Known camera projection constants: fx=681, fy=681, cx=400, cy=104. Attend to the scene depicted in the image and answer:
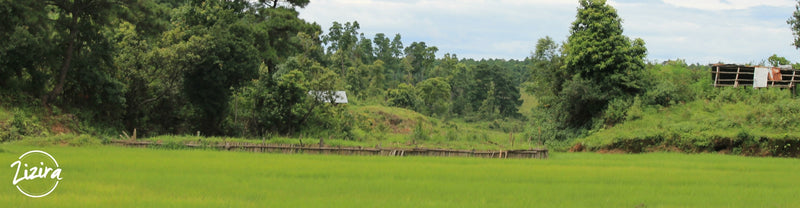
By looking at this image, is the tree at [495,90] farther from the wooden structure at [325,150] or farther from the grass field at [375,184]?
the grass field at [375,184]

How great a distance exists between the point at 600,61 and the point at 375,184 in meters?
23.2

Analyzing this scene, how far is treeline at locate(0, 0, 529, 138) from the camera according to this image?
27.3 metres

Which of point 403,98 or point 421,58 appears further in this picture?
point 421,58

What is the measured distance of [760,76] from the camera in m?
33.2

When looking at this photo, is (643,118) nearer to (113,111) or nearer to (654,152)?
(654,152)

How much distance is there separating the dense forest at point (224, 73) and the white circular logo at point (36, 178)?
47.7 feet

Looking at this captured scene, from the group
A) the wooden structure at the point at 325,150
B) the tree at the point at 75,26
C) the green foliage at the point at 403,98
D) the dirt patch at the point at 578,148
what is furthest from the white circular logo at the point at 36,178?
the green foliage at the point at 403,98

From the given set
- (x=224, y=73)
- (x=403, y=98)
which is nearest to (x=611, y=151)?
(x=224, y=73)

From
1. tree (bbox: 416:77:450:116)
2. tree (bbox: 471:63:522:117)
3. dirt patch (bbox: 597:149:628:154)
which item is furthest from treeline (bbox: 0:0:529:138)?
tree (bbox: 471:63:522:117)

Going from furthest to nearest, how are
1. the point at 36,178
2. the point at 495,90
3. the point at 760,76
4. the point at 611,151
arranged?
the point at 495,90, the point at 760,76, the point at 611,151, the point at 36,178

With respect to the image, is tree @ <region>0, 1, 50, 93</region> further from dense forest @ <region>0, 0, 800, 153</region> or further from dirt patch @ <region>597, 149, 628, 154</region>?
dirt patch @ <region>597, 149, 628, 154</region>

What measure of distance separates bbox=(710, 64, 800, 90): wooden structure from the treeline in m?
19.1

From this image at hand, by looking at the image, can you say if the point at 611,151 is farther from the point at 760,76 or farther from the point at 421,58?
the point at 421,58

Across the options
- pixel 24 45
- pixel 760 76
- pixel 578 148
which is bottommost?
pixel 578 148
